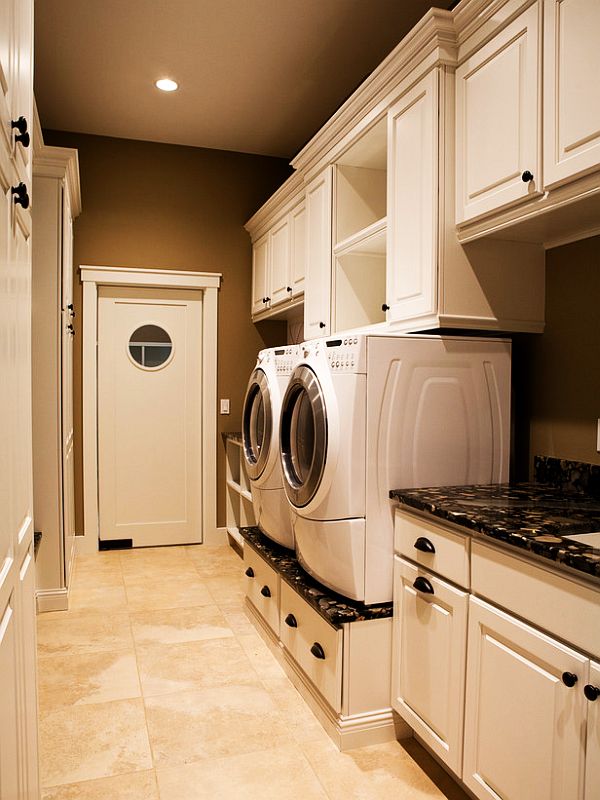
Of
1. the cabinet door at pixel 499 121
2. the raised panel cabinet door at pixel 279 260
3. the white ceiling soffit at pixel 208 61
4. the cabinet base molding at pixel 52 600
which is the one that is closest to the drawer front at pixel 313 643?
the cabinet base molding at pixel 52 600

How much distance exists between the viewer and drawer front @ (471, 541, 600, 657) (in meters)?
1.40

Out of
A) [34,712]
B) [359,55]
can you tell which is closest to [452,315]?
[34,712]

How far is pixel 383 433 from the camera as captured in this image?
230 centimetres

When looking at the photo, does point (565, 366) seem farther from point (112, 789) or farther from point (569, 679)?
point (112, 789)

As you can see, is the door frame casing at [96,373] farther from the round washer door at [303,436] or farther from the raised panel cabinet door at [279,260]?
the round washer door at [303,436]

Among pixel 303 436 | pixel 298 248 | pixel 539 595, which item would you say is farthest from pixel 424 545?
pixel 298 248

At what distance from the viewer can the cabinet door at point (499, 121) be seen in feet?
6.28

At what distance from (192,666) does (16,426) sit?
1.99 metres

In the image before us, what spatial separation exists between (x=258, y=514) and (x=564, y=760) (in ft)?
6.94

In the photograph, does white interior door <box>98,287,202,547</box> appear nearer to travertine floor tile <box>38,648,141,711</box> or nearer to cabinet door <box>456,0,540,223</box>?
travertine floor tile <box>38,648,141,711</box>

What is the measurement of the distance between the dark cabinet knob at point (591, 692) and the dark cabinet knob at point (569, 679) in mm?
30

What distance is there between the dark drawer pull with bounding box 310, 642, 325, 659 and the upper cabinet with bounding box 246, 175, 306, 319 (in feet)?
7.19

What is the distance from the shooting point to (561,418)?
2.43 meters

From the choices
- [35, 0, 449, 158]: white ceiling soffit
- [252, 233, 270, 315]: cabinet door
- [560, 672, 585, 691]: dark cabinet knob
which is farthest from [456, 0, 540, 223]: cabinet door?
[252, 233, 270, 315]: cabinet door
